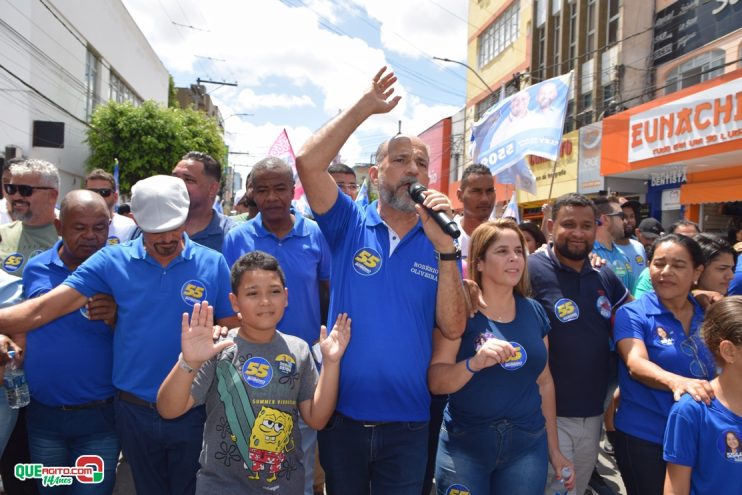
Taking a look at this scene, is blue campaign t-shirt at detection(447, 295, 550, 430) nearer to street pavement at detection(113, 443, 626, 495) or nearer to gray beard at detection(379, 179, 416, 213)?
gray beard at detection(379, 179, 416, 213)

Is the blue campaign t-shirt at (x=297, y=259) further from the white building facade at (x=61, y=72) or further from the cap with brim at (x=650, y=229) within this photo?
the white building facade at (x=61, y=72)

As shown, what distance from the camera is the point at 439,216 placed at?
2.28 metres

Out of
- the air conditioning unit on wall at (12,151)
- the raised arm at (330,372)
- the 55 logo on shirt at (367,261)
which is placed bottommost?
the raised arm at (330,372)

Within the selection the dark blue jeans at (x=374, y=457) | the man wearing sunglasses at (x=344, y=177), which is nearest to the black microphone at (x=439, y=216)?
the dark blue jeans at (x=374, y=457)

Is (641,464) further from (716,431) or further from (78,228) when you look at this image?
(78,228)

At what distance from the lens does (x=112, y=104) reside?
2169 centimetres

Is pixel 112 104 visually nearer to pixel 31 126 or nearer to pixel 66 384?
pixel 31 126

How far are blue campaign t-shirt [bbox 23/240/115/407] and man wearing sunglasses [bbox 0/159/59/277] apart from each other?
3.75ft

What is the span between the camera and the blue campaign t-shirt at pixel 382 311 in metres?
2.35

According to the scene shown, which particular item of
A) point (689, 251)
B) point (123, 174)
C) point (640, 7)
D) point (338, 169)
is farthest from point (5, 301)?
point (123, 174)

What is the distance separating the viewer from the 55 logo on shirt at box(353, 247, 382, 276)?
2447 mm

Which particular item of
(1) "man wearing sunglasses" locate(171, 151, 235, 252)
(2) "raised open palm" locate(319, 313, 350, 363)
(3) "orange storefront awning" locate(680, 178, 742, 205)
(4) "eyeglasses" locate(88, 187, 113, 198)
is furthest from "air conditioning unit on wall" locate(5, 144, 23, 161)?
(3) "orange storefront awning" locate(680, 178, 742, 205)

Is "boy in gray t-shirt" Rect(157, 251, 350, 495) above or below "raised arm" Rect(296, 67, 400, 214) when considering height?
below

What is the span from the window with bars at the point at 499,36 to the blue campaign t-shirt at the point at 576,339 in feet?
74.8
